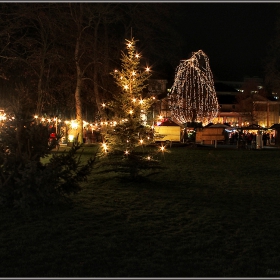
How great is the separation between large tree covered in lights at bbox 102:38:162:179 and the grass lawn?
5.04 feet

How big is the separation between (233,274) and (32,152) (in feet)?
20.5

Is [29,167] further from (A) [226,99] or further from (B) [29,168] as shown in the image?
(A) [226,99]

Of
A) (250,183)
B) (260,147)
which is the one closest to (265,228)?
(250,183)

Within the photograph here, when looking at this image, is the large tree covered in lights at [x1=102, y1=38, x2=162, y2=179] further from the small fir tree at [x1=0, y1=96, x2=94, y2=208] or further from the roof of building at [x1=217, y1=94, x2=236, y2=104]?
the roof of building at [x1=217, y1=94, x2=236, y2=104]

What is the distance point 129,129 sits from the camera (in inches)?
610

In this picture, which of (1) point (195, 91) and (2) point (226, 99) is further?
(2) point (226, 99)

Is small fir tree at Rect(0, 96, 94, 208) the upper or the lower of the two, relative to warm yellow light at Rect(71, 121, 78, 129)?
lower

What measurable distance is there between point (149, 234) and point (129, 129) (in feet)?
24.9

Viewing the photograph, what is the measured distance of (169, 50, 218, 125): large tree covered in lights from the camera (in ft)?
122

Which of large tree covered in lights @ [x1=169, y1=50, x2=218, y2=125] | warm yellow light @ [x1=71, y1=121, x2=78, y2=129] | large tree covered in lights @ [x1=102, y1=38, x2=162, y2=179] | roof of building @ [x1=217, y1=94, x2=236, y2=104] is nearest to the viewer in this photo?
large tree covered in lights @ [x1=102, y1=38, x2=162, y2=179]

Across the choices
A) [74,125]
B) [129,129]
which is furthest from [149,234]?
[74,125]

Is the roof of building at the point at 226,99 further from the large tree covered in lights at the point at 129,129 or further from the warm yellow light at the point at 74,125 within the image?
the large tree covered in lights at the point at 129,129

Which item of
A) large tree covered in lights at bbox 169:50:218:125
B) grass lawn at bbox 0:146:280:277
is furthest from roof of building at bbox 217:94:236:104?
grass lawn at bbox 0:146:280:277

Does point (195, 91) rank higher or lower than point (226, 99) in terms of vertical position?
lower
